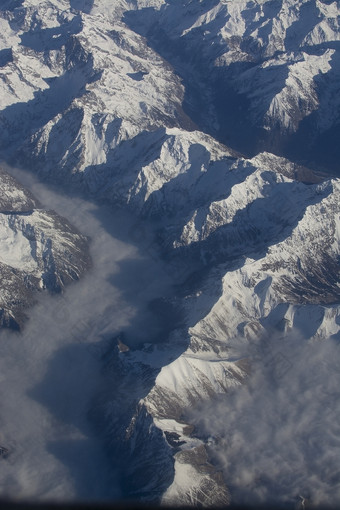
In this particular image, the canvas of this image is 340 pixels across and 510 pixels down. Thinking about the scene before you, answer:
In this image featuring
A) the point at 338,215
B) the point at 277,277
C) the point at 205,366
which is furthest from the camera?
the point at 338,215

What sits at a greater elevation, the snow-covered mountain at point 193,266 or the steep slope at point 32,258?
the snow-covered mountain at point 193,266

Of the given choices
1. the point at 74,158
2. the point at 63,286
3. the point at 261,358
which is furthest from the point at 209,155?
the point at 261,358

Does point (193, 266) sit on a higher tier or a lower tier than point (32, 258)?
higher

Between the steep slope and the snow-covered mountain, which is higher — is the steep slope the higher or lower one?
the lower one

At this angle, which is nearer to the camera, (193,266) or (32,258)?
(32,258)

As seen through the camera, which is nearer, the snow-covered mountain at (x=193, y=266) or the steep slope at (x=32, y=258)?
the snow-covered mountain at (x=193, y=266)

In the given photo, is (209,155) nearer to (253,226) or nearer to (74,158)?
(253,226)

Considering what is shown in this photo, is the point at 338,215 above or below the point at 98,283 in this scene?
above

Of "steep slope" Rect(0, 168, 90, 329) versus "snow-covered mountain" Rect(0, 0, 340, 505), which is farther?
"steep slope" Rect(0, 168, 90, 329)
